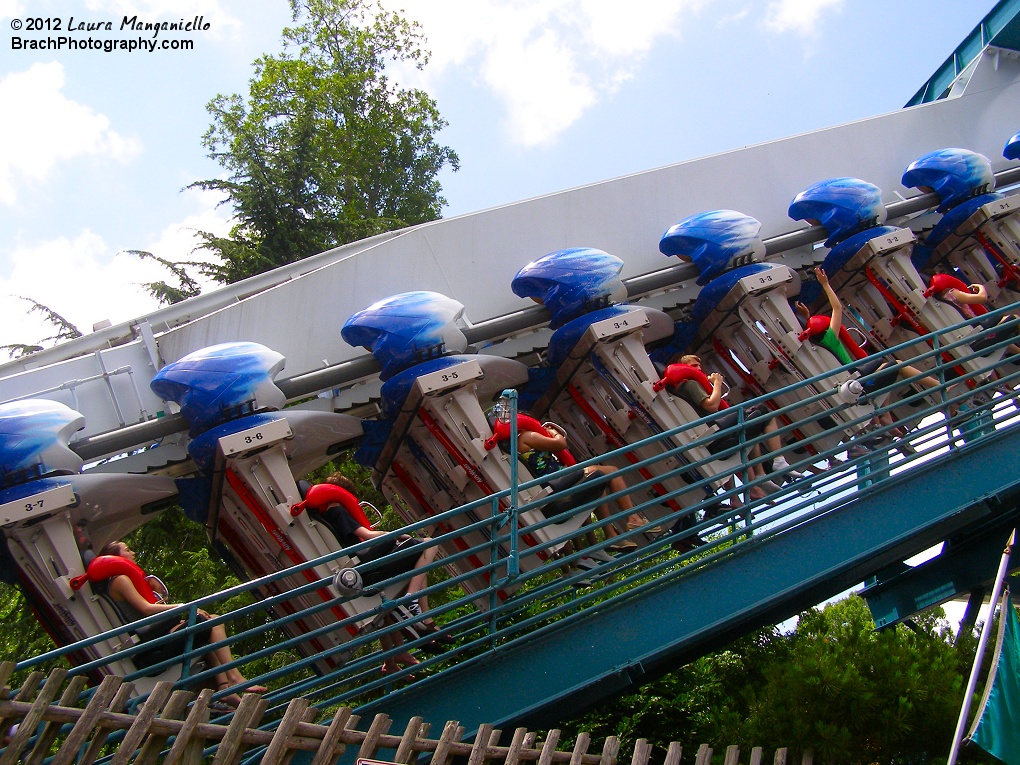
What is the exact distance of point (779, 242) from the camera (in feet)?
29.7

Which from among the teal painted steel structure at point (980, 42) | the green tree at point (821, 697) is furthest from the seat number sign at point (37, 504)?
the teal painted steel structure at point (980, 42)

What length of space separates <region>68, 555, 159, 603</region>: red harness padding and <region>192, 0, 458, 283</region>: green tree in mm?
8598

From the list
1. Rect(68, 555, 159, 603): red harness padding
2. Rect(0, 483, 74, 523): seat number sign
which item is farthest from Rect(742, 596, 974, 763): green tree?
Rect(0, 483, 74, 523): seat number sign

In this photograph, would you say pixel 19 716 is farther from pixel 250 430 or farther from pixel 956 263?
pixel 956 263

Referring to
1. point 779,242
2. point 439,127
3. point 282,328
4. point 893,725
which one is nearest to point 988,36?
point 779,242

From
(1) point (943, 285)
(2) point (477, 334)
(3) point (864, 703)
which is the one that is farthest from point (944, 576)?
(2) point (477, 334)

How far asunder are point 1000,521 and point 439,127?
15.1m

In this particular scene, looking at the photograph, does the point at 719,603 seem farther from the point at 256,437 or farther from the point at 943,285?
the point at 943,285

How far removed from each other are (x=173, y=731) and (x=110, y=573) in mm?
1693

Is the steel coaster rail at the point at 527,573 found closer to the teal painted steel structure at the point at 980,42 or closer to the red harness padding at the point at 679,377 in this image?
the red harness padding at the point at 679,377

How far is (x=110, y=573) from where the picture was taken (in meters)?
5.54

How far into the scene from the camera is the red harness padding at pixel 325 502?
6.08 m

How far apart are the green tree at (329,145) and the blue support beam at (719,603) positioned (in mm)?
9303

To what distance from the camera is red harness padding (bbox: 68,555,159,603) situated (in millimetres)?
5535
